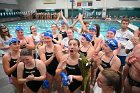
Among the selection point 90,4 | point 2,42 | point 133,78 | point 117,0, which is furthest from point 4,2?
point 133,78

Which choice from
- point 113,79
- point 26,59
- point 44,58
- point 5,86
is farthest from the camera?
point 5,86

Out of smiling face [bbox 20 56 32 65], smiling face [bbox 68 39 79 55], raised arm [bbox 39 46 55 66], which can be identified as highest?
smiling face [bbox 68 39 79 55]

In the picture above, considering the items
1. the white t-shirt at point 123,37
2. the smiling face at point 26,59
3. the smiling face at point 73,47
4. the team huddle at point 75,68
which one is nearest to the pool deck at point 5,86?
the team huddle at point 75,68

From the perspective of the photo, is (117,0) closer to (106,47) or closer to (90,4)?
(90,4)

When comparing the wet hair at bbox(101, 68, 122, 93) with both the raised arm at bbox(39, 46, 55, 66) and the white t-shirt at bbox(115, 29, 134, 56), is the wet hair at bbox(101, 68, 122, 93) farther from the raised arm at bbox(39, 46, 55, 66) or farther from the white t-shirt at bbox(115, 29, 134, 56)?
the white t-shirt at bbox(115, 29, 134, 56)

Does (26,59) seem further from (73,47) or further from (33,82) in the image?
(73,47)

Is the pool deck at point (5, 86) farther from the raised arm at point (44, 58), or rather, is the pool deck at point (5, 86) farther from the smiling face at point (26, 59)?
the smiling face at point (26, 59)

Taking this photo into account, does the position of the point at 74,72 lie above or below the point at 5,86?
above

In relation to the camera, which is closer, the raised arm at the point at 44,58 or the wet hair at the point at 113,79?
the wet hair at the point at 113,79

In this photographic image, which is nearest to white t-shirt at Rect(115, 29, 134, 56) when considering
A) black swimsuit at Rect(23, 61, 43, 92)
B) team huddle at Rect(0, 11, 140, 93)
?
team huddle at Rect(0, 11, 140, 93)

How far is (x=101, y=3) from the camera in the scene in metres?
27.0

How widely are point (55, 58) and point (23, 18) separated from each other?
24.6 metres

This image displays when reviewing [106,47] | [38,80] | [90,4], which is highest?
[90,4]

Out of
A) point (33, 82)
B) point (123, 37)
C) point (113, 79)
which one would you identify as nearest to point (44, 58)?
point (33, 82)
